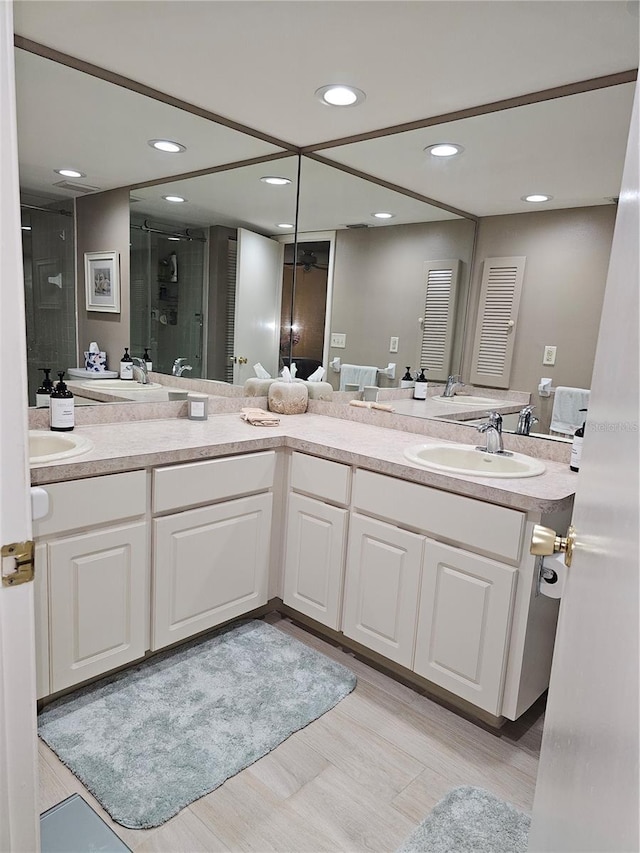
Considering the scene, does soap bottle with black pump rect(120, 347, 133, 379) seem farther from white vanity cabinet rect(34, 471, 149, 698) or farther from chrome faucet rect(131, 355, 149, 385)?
white vanity cabinet rect(34, 471, 149, 698)

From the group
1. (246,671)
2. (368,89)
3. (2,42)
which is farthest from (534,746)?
(368,89)

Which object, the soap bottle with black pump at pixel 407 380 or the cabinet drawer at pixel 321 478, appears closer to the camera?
the cabinet drawer at pixel 321 478

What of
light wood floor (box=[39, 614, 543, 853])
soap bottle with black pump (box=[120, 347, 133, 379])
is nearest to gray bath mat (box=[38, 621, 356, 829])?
light wood floor (box=[39, 614, 543, 853])

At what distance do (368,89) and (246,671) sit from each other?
2.24 metres

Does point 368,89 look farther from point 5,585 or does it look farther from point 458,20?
point 5,585

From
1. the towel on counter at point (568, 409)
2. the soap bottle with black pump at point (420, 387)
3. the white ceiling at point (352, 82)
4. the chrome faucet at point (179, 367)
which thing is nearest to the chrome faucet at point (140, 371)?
the chrome faucet at point (179, 367)

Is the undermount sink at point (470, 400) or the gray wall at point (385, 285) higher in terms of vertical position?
the gray wall at point (385, 285)

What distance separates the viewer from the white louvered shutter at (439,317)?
2422 millimetres

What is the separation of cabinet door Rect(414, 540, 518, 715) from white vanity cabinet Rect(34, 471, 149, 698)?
1.01 metres

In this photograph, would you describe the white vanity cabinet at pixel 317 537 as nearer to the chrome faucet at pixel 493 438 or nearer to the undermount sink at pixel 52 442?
the chrome faucet at pixel 493 438

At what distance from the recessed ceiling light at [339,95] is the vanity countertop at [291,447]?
1.33m

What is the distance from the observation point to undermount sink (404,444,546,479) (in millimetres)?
1938

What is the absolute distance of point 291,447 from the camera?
7.70ft

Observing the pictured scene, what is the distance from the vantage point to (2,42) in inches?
27.0
